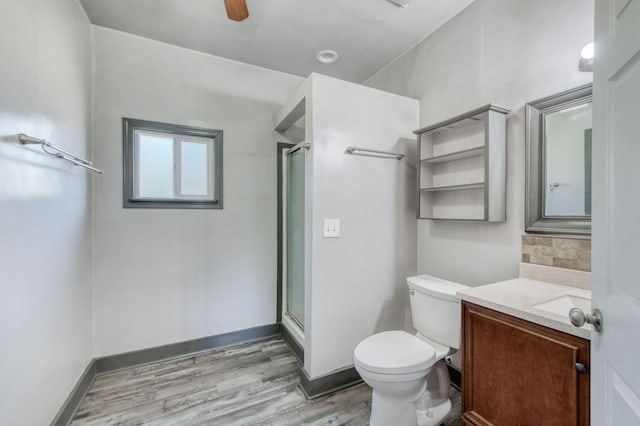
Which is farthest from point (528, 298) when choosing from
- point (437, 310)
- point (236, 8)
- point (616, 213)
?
point (236, 8)

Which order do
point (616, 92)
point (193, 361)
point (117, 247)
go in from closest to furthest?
Answer: point (616, 92) < point (117, 247) < point (193, 361)

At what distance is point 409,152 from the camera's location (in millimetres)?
2213

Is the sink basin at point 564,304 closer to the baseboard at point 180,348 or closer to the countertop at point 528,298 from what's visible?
the countertop at point 528,298

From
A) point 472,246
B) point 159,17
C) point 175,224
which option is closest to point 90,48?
point 159,17

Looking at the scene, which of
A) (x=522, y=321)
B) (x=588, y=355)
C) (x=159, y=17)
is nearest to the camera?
(x=588, y=355)

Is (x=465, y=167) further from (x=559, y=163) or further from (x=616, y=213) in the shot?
(x=616, y=213)

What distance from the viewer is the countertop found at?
0.95 meters

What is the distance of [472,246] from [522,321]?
0.85 m

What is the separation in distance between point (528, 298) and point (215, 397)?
1.98m

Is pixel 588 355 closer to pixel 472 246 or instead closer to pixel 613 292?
pixel 613 292

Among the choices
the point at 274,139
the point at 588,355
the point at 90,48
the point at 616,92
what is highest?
the point at 90,48

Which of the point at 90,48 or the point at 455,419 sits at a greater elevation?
Result: the point at 90,48

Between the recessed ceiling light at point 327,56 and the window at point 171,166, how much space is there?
116 cm

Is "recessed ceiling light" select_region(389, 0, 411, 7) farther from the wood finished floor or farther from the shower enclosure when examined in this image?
the wood finished floor
